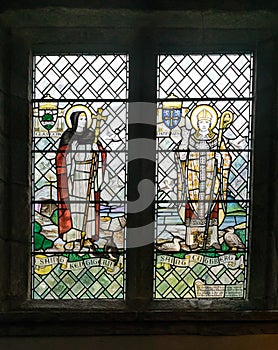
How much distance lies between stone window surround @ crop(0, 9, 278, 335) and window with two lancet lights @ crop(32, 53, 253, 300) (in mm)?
53

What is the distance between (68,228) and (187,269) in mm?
562

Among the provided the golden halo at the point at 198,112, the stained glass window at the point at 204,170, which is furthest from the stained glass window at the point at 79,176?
the golden halo at the point at 198,112

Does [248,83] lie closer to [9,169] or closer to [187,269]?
[187,269]

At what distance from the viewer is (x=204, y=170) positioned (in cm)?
219

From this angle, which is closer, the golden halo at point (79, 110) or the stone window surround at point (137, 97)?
the stone window surround at point (137, 97)

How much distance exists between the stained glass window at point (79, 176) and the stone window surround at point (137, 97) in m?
0.06

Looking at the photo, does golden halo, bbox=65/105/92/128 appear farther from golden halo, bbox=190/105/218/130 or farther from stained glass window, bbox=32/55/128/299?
golden halo, bbox=190/105/218/130

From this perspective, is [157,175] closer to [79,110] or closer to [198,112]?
[198,112]

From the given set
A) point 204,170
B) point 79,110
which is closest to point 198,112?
point 204,170

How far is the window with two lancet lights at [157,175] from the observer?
219cm

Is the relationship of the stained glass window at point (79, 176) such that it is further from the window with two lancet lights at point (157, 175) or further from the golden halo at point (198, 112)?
the golden halo at point (198, 112)

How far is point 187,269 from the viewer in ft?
7.26

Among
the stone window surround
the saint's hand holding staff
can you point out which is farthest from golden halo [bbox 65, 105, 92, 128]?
the saint's hand holding staff
